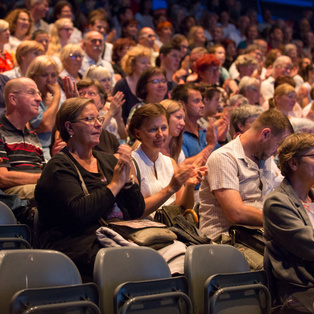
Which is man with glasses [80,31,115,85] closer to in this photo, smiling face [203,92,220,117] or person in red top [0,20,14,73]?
person in red top [0,20,14,73]

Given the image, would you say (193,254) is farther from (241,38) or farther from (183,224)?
(241,38)

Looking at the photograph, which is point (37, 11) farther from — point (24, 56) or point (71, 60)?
point (24, 56)

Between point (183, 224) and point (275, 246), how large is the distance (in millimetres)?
568

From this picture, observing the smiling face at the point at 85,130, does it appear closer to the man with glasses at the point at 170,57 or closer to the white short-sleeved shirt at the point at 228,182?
the white short-sleeved shirt at the point at 228,182

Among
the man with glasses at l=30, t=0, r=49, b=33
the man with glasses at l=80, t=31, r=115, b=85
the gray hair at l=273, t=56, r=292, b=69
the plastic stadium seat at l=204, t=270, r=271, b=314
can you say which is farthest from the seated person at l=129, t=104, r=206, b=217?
the gray hair at l=273, t=56, r=292, b=69

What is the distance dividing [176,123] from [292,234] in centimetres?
156

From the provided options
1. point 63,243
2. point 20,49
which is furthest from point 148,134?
point 20,49

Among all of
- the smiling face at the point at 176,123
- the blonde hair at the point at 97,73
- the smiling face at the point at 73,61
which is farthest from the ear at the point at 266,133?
the smiling face at the point at 73,61

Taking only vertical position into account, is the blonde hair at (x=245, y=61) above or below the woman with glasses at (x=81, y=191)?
below

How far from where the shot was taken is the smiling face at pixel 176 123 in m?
3.93

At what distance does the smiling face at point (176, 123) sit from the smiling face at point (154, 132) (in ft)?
1.71

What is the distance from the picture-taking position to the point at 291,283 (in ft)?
8.61

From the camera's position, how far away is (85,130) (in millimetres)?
2941

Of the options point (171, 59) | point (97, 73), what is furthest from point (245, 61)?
point (97, 73)
